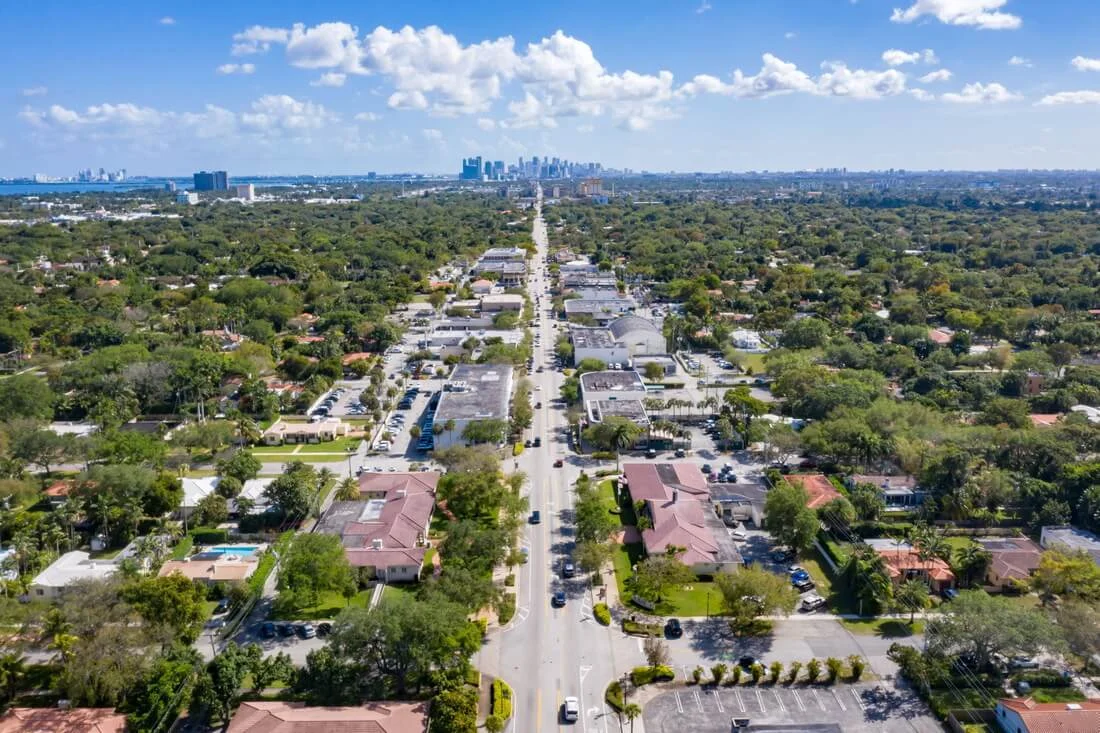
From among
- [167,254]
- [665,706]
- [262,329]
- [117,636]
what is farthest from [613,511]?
[167,254]

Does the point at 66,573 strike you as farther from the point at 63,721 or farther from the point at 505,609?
the point at 505,609

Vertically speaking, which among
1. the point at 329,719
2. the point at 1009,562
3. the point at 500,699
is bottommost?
the point at 500,699

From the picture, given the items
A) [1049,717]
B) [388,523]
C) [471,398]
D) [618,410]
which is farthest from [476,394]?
[1049,717]

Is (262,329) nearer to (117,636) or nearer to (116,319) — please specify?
(116,319)

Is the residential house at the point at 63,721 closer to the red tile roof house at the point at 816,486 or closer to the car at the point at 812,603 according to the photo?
the car at the point at 812,603

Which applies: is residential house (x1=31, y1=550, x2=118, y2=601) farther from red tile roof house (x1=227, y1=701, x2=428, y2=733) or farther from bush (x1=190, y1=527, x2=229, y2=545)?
red tile roof house (x1=227, y1=701, x2=428, y2=733)

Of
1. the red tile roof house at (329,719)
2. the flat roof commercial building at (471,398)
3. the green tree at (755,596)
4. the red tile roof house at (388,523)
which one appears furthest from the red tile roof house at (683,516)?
the red tile roof house at (329,719)

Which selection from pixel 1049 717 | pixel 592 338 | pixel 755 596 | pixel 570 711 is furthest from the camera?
pixel 592 338
